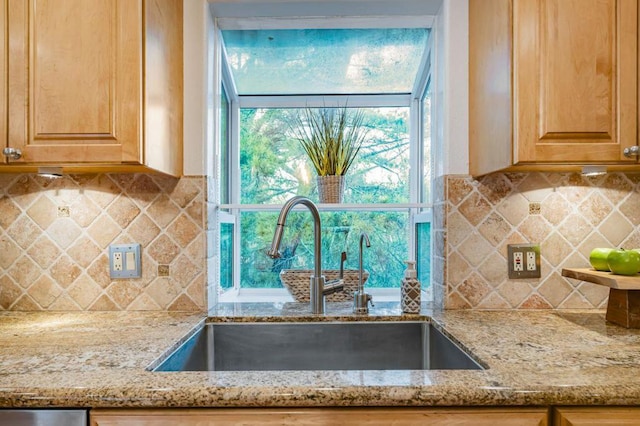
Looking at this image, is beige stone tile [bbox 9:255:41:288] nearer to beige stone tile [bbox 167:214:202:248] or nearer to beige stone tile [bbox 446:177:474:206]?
beige stone tile [bbox 167:214:202:248]

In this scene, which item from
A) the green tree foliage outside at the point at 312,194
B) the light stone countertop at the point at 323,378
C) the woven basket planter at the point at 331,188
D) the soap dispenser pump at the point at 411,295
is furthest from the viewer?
the green tree foliage outside at the point at 312,194

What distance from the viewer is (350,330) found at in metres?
1.44

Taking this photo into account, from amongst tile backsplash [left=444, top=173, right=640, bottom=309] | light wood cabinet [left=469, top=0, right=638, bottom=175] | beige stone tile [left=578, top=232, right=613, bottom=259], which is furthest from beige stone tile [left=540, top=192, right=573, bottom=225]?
light wood cabinet [left=469, top=0, right=638, bottom=175]

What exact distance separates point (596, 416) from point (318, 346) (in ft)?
2.63

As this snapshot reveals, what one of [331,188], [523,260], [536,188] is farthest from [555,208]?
[331,188]

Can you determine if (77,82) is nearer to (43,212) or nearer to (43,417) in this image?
(43,212)

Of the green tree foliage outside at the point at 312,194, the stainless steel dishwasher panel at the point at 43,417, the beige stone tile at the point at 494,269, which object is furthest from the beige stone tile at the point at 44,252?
the beige stone tile at the point at 494,269

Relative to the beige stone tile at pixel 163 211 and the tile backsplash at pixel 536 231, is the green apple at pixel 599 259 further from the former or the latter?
the beige stone tile at pixel 163 211

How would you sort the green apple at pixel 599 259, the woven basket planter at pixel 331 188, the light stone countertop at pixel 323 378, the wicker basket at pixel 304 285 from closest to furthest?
the light stone countertop at pixel 323 378
the green apple at pixel 599 259
the wicker basket at pixel 304 285
the woven basket planter at pixel 331 188

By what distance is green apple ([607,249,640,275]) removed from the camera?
50.0 inches

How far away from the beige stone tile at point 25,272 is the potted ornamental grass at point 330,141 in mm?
1090

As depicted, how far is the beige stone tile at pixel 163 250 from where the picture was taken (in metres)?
1.55

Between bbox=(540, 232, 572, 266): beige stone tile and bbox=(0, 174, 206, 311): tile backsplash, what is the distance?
4.00 ft

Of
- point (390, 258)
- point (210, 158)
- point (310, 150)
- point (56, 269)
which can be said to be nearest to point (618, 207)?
point (390, 258)
